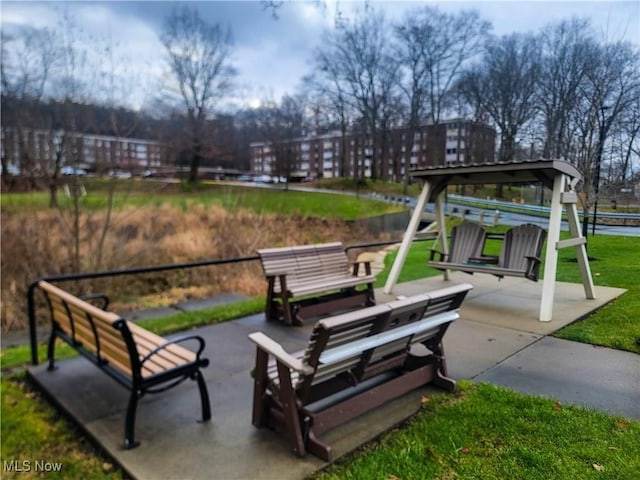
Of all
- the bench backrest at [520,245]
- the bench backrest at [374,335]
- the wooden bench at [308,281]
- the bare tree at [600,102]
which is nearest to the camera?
the bench backrest at [374,335]

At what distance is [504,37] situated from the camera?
4.88 m

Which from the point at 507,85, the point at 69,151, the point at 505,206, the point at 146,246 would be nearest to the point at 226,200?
the point at 146,246

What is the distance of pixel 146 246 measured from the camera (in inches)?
363

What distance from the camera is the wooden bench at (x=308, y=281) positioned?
4945 mm

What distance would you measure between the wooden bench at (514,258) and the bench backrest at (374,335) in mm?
2612

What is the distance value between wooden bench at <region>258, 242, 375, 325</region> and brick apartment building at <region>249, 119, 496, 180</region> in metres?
2.08

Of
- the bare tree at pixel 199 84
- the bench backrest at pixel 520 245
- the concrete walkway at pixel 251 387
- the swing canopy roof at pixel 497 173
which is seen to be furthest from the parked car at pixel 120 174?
the bare tree at pixel 199 84

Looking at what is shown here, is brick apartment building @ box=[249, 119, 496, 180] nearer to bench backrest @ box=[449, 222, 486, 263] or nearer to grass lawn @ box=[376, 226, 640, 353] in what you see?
bench backrest @ box=[449, 222, 486, 263]

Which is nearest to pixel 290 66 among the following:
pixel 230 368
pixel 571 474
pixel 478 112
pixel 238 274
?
pixel 238 274

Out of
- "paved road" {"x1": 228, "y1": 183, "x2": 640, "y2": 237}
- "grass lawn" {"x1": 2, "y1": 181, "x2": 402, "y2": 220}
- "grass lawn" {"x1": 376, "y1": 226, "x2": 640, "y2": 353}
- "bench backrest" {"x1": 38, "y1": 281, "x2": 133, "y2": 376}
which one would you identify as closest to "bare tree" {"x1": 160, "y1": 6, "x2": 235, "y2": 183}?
"grass lawn" {"x1": 2, "y1": 181, "x2": 402, "y2": 220}

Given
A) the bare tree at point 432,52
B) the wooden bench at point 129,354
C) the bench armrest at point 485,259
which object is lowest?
the wooden bench at point 129,354

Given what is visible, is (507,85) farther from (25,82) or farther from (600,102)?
(25,82)

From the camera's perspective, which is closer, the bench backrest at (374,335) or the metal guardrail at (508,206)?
the bench backrest at (374,335)

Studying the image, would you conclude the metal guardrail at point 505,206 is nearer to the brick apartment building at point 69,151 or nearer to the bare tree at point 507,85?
the bare tree at point 507,85
